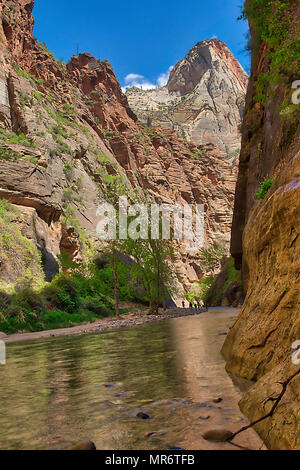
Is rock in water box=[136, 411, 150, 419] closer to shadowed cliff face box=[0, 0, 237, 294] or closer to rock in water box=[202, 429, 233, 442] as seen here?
rock in water box=[202, 429, 233, 442]

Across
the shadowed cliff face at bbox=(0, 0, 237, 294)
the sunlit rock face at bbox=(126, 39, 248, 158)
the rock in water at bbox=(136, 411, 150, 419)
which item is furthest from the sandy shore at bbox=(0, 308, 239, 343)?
the sunlit rock face at bbox=(126, 39, 248, 158)

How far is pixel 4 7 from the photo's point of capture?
57.5 metres

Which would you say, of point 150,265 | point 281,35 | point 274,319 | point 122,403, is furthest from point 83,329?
point 281,35

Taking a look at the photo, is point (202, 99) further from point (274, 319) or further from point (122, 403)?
point (122, 403)

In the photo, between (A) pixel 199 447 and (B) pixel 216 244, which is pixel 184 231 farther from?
(A) pixel 199 447

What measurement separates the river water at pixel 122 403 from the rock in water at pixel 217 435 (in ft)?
0.21

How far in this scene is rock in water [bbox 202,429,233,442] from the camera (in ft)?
9.86

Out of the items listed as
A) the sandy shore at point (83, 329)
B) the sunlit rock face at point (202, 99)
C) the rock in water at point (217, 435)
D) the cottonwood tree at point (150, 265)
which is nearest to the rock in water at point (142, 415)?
the rock in water at point (217, 435)

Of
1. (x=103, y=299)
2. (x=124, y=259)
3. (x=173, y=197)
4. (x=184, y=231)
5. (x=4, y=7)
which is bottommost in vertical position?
(x=103, y=299)

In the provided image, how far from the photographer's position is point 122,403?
4.45 meters

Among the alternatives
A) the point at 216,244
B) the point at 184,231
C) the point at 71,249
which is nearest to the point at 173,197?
the point at 184,231
